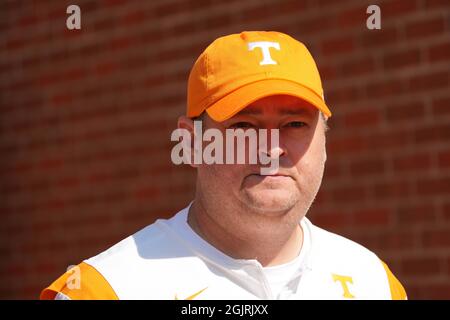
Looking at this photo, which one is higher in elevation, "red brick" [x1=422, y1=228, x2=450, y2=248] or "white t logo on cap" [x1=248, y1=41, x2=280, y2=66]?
"white t logo on cap" [x1=248, y1=41, x2=280, y2=66]

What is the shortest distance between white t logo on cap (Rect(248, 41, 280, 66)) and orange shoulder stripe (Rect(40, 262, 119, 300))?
2.80ft

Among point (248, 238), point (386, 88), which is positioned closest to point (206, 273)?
point (248, 238)

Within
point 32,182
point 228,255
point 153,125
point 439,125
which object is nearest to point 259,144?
point 228,255

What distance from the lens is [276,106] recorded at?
3.20 meters

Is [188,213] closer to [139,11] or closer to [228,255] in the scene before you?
[228,255]

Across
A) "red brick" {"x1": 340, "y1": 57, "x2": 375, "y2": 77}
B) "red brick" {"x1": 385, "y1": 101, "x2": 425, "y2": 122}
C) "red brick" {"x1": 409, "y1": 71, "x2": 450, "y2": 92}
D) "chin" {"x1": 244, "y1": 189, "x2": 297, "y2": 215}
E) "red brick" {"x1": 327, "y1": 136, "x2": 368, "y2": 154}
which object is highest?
"red brick" {"x1": 340, "y1": 57, "x2": 375, "y2": 77}

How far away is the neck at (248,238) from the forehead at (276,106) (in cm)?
32

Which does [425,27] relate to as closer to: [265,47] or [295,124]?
[265,47]

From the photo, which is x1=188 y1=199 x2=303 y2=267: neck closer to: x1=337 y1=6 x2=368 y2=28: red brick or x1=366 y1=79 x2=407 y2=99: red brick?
x1=366 y1=79 x2=407 y2=99: red brick

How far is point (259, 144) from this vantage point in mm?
3111

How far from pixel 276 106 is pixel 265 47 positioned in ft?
0.83

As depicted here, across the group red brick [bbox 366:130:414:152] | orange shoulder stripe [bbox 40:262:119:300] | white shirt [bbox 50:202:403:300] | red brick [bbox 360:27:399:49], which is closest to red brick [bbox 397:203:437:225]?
red brick [bbox 366:130:414:152]

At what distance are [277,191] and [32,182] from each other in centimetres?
429

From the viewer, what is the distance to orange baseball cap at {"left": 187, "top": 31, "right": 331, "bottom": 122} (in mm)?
3176
